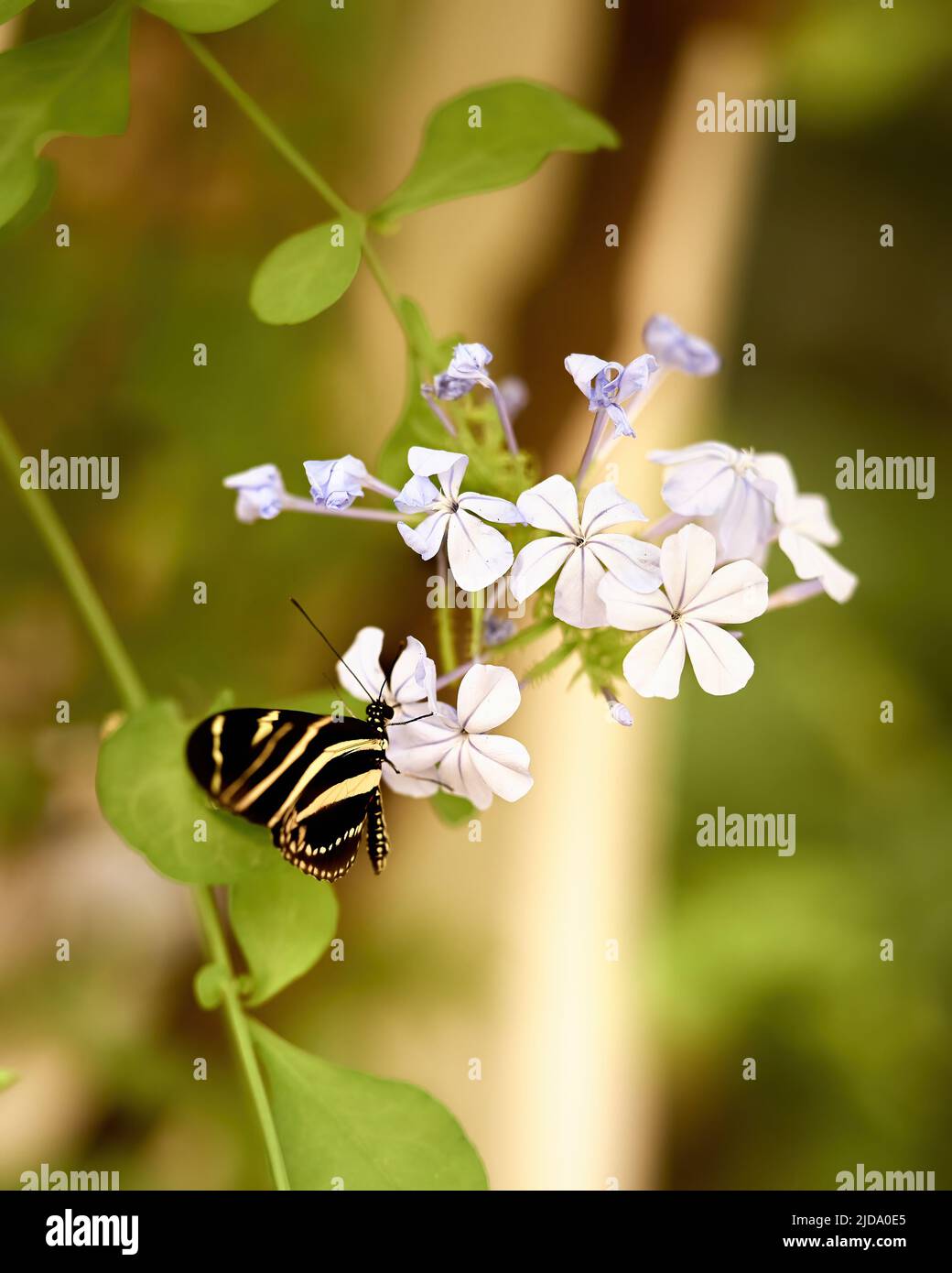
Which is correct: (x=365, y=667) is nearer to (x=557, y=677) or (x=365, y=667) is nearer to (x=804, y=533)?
(x=804, y=533)

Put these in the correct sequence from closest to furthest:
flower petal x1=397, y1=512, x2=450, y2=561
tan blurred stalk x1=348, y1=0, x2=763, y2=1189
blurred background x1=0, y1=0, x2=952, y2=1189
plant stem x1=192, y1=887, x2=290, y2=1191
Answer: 1. flower petal x1=397, y1=512, x2=450, y2=561
2. plant stem x1=192, y1=887, x2=290, y2=1191
3. blurred background x1=0, y1=0, x2=952, y2=1189
4. tan blurred stalk x1=348, y1=0, x2=763, y2=1189

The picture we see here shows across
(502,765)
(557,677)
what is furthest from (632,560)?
(557,677)

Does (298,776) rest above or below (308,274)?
below

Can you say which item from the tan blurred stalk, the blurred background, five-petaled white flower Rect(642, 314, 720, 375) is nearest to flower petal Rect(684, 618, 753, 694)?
five-petaled white flower Rect(642, 314, 720, 375)

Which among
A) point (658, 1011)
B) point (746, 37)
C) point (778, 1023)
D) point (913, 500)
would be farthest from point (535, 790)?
point (746, 37)

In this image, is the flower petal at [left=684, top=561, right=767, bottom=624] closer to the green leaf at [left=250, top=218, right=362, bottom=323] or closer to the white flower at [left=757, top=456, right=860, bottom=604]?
the white flower at [left=757, top=456, right=860, bottom=604]
